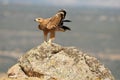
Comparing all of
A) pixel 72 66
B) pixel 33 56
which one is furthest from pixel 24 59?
pixel 72 66

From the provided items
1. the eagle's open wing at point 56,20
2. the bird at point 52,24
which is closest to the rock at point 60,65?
the bird at point 52,24

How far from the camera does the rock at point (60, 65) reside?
73.8 ft

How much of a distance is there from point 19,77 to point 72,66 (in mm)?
2398

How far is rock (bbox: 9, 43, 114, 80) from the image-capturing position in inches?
885

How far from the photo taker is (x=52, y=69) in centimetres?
2259

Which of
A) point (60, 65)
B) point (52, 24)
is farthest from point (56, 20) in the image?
point (60, 65)

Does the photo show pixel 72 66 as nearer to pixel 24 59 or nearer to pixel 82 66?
pixel 82 66

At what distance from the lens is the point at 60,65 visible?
74.5 ft

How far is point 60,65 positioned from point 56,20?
2038 mm

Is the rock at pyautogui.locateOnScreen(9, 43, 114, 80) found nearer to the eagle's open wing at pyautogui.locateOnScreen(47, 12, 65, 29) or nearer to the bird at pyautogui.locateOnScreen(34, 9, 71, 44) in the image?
the bird at pyautogui.locateOnScreen(34, 9, 71, 44)

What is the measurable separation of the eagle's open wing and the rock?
860 millimetres

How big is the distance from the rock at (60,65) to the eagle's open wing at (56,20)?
86 centimetres

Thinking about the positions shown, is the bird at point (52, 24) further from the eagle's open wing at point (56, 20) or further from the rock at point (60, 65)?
the rock at point (60, 65)

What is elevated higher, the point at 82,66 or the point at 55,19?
the point at 55,19
